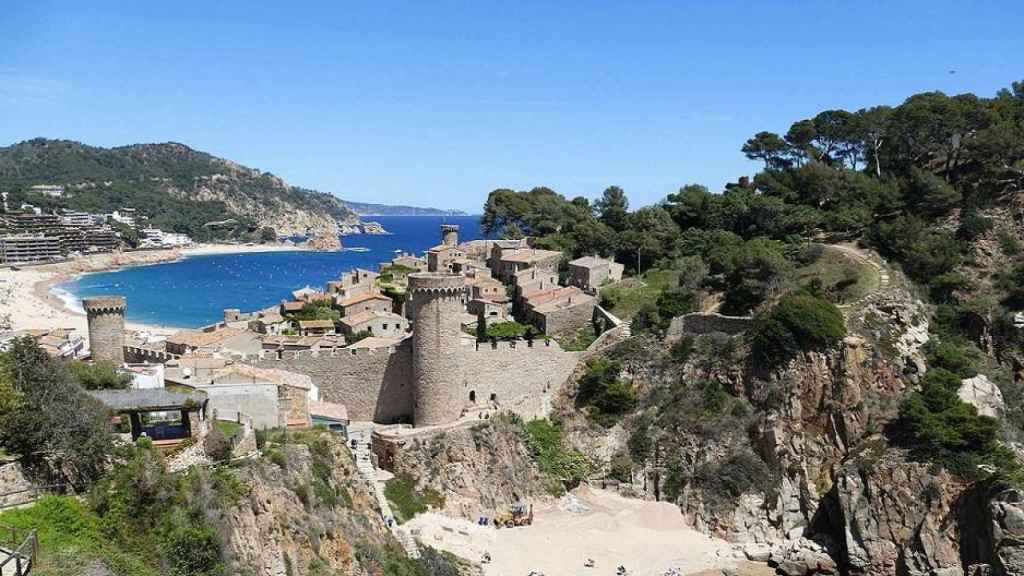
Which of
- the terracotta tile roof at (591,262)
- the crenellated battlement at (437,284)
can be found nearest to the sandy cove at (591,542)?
the crenellated battlement at (437,284)

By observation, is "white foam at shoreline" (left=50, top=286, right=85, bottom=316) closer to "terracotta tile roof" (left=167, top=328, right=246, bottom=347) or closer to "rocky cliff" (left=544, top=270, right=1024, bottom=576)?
"terracotta tile roof" (left=167, top=328, right=246, bottom=347)

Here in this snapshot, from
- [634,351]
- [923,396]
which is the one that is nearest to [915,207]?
[923,396]

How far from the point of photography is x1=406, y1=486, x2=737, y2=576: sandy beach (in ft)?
83.0

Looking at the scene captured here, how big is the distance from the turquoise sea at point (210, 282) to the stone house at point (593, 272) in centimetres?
3226

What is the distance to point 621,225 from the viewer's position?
51.7 m

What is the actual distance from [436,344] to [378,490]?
5.63 m

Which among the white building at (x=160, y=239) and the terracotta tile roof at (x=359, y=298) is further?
the white building at (x=160, y=239)

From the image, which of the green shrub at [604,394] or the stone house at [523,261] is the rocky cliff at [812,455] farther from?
the stone house at [523,261]

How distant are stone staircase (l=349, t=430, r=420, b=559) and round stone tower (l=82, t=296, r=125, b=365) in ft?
25.3

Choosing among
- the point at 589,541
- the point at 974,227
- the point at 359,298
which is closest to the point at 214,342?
the point at 359,298

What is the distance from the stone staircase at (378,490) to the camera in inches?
884

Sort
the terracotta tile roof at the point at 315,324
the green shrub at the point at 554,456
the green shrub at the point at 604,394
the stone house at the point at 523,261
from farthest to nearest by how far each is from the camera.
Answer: the stone house at the point at 523,261 < the terracotta tile roof at the point at 315,324 < the green shrub at the point at 604,394 < the green shrub at the point at 554,456

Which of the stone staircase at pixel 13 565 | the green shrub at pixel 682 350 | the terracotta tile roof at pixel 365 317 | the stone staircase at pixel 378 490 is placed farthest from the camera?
the terracotta tile roof at pixel 365 317

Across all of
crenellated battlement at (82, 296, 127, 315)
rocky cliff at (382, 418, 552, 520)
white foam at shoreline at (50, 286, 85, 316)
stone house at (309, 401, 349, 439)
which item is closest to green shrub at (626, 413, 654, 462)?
rocky cliff at (382, 418, 552, 520)
